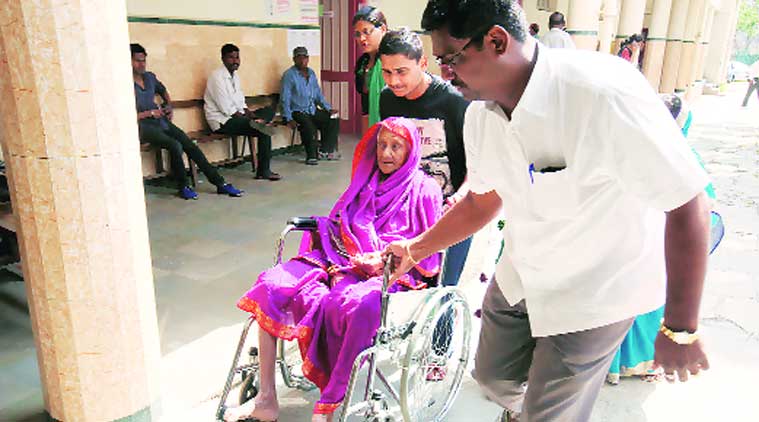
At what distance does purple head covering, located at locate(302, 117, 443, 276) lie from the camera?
2.18 metres

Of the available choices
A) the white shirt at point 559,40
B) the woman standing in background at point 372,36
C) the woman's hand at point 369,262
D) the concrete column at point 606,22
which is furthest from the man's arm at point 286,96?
the concrete column at point 606,22

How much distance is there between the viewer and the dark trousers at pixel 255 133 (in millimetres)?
5848

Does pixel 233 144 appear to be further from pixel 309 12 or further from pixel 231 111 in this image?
pixel 309 12

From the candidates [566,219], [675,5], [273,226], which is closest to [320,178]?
[273,226]

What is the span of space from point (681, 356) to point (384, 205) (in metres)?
1.30

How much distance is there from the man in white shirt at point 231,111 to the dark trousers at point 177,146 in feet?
1.88

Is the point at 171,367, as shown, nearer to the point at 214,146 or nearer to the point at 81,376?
the point at 81,376

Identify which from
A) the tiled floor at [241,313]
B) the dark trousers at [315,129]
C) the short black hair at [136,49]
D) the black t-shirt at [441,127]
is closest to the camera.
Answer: the tiled floor at [241,313]

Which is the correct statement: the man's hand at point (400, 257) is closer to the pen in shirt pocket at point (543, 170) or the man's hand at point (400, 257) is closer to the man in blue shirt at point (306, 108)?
the pen in shirt pocket at point (543, 170)

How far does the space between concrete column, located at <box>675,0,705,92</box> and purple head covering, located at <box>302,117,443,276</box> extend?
16378mm

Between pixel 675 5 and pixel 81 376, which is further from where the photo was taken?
pixel 675 5

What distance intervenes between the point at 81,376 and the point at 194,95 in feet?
14.3

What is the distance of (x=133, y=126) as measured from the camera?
1.92 m

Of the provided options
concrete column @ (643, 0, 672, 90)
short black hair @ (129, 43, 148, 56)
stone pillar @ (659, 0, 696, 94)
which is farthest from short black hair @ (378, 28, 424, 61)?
stone pillar @ (659, 0, 696, 94)
